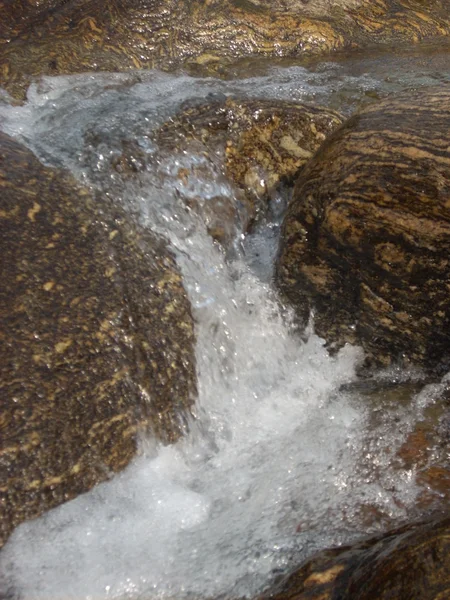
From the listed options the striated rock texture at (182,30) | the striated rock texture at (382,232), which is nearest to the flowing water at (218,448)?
A: the striated rock texture at (382,232)

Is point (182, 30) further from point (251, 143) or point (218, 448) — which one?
point (218, 448)

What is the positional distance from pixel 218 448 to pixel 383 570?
142cm

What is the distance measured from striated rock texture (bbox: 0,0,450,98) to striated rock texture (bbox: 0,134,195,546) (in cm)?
221

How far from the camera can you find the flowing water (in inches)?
100

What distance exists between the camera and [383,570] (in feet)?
6.55

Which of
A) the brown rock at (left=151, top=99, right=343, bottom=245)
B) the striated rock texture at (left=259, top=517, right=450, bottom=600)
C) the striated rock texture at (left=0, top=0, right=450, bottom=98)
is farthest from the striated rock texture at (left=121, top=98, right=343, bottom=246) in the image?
the striated rock texture at (left=259, top=517, right=450, bottom=600)

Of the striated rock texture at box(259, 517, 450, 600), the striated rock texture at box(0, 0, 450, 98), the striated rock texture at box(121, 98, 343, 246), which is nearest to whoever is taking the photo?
the striated rock texture at box(259, 517, 450, 600)

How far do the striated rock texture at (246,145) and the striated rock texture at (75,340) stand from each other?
2.95 ft

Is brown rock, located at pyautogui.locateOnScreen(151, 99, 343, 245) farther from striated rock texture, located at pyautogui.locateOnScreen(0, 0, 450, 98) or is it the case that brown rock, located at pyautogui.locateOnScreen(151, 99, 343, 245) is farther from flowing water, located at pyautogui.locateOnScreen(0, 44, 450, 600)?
striated rock texture, located at pyautogui.locateOnScreen(0, 0, 450, 98)

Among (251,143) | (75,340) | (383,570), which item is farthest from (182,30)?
(383,570)

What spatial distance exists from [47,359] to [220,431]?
1.02m

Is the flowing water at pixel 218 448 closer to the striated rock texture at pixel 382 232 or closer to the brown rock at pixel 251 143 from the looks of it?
the brown rock at pixel 251 143

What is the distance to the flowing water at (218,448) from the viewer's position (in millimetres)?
2545

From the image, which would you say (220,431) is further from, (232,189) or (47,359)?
(232,189)
